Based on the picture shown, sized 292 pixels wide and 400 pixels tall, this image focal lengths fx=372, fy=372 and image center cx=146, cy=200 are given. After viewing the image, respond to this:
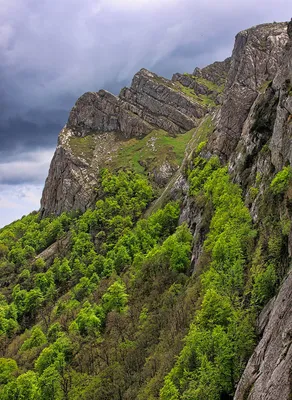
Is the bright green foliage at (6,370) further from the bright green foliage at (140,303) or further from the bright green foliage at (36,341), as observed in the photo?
the bright green foliage at (36,341)

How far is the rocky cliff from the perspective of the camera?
26594mm

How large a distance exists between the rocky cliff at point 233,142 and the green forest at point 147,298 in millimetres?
2738

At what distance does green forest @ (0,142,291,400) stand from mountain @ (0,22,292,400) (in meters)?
0.25

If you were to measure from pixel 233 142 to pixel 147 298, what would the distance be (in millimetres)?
41534

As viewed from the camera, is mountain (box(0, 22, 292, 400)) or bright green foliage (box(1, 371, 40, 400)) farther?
bright green foliage (box(1, 371, 40, 400))

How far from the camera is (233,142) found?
87250 mm

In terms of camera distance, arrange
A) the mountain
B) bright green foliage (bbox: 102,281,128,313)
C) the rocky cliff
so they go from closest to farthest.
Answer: the rocky cliff → the mountain → bright green foliage (bbox: 102,281,128,313)

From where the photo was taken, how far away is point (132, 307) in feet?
236

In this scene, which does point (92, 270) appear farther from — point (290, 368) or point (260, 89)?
point (290, 368)

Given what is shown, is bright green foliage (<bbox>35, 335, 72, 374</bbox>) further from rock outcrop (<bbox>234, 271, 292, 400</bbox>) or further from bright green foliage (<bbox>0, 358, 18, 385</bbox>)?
rock outcrop (<bbox>234, 271, 292, 400</bbox>)

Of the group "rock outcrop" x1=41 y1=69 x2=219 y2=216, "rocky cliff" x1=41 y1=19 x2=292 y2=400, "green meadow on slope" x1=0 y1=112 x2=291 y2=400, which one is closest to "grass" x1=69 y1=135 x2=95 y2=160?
"rock outcrop" x1=41 y1=69 x2=219 y2=216

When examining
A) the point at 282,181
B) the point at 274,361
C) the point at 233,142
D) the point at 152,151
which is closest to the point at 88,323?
the point at 282,181

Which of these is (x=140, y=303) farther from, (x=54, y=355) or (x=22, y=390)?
(x=22, y=390)

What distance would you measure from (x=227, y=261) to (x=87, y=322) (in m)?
39.1
